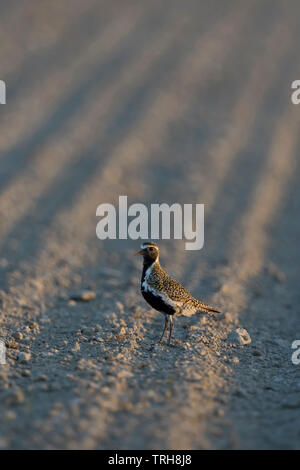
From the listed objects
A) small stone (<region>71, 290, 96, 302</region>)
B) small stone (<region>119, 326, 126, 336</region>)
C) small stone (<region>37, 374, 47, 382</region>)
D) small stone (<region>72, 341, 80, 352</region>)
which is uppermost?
small stone (<region>71, 290, 96, 302</region>)

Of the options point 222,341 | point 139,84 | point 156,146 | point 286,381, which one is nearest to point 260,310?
point 222,341

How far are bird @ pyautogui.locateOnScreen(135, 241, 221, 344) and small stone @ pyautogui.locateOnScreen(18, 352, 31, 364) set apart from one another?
5.32 feet

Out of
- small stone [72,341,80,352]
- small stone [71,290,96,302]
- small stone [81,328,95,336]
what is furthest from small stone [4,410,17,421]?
small stone [71,290,96,302]

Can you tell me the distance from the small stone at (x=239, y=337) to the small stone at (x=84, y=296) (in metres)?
2.52

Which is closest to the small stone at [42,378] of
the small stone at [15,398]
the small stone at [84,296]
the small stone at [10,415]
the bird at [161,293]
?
the small stone at [15,398]

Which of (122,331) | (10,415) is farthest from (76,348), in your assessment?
(10,415)

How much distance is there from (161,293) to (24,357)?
1.80 metres

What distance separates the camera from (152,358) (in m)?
6.23

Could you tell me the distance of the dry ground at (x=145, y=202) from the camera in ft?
16.6

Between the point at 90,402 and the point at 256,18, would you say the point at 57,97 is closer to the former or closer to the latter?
the point at 256,18

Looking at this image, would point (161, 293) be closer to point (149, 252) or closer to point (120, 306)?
point (149, 252)

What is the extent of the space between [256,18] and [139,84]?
795 cm

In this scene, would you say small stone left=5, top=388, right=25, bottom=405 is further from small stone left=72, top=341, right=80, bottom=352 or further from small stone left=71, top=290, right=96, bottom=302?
small stone left=71, top=290, right=96, bottom=302

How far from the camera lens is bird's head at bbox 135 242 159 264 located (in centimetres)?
694
